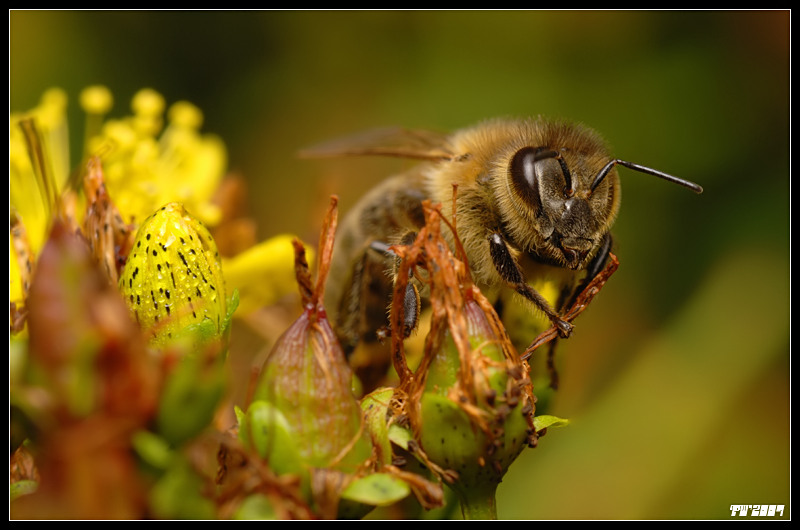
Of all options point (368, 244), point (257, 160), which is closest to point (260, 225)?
point (257, 160)

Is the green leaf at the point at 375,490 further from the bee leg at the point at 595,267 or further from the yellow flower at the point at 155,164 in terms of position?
the yellow flower at the point at 155,164

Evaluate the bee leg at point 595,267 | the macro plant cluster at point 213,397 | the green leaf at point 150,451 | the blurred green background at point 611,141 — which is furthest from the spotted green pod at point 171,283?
the blurred green background at point 611,141

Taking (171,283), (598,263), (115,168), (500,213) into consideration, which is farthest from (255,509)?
(115,168)

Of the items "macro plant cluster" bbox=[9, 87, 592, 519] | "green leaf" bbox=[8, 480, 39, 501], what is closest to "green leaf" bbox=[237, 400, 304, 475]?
"macro plant cluster" bbox=[9, 87, 592, 519]

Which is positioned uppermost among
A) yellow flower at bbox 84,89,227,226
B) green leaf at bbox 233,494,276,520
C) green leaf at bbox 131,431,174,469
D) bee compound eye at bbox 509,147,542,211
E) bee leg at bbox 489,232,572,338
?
yellow flower at bbox 84,89,227,226

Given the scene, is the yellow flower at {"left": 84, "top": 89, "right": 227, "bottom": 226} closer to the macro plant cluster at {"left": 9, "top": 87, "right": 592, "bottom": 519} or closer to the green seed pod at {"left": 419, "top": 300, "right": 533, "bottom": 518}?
the macro plant cluster at {"left": 9, "top": 87, "right": 592, "bottom": 519}

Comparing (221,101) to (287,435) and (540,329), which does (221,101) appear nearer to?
(540,329)
